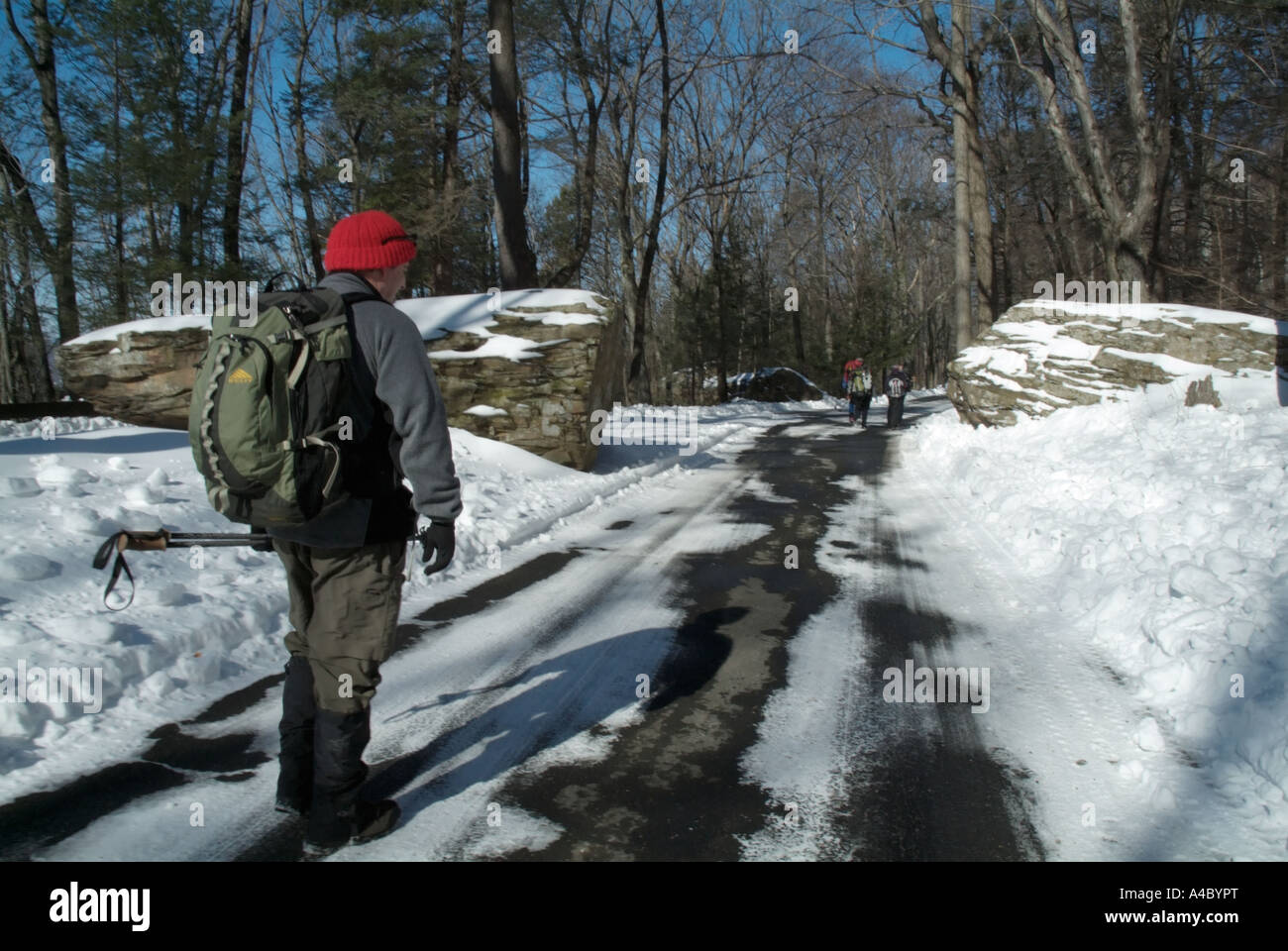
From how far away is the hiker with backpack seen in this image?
2635 mm

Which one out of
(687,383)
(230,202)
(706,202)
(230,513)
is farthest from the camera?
(687,383)

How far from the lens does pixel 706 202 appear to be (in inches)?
1331

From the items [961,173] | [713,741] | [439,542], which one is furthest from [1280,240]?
[439,542]

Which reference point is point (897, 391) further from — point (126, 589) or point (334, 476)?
point (334, 476)

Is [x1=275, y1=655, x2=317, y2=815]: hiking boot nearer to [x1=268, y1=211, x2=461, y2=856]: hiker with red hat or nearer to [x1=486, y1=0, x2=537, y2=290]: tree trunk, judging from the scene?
[x1=268, y1=211, x2=461, y2=856]: hiker with red hat

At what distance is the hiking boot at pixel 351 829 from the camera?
2836mm

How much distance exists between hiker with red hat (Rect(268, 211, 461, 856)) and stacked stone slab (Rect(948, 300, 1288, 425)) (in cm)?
1122

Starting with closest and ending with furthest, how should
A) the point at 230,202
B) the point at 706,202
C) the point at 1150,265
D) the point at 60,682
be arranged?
the point at 60,682 < the point at 1150,265 < the point at 230,202 < the point at 706,202

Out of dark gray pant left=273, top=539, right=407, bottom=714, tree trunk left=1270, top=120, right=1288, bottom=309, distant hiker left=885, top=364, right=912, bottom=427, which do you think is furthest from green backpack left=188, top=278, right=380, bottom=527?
tree trunk left=1270, top=120, right=1288, bottom=309

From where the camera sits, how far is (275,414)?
8.59ft

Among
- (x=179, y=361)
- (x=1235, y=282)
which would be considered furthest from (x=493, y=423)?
(x=1235, y=282)

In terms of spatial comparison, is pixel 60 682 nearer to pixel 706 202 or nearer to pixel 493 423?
pixel 493 423

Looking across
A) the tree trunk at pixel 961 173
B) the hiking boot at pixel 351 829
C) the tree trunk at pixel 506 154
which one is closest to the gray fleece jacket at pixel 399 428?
the hiking boot at pixel 351 829
